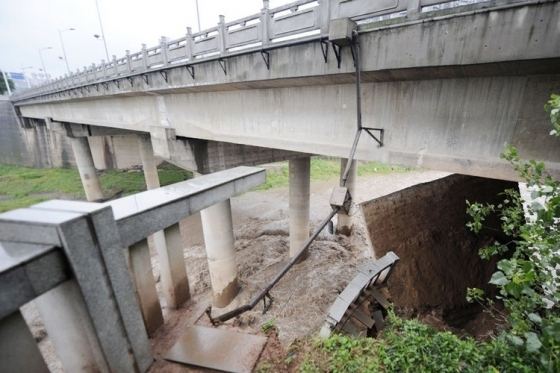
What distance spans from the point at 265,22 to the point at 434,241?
836 centimetres

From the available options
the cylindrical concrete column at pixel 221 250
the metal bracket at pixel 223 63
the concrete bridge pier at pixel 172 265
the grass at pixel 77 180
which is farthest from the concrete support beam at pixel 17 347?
the grass at pixel 77 180

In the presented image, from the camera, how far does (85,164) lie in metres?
22.2

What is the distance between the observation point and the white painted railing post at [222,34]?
6.46 meters

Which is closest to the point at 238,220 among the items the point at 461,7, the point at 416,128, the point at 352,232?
the point at 352,232

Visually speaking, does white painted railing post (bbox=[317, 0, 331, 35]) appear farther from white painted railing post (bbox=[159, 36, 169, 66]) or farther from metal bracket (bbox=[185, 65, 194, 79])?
white painted railing post (bbox=[159, 36, 169, 66])

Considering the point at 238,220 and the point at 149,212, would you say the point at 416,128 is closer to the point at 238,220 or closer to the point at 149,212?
the point at 149,212

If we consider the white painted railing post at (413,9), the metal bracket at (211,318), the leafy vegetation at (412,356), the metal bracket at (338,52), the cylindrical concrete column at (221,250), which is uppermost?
the white painted railing post at (413,9)

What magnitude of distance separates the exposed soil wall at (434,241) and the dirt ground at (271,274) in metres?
3.02

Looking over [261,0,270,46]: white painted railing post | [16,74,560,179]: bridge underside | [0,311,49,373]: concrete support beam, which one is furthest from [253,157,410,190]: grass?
[0,311,49,373]: concrete support beam

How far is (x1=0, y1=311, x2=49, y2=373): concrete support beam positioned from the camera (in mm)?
1418

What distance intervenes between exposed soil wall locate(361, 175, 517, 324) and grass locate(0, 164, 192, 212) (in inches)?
821

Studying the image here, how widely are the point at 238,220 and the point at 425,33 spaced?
15575 mm

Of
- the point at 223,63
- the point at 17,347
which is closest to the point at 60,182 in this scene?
the point at 223,63

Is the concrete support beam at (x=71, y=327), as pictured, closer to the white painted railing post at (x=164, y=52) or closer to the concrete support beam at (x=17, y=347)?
the concrete support beam at (x=17, y=347)
